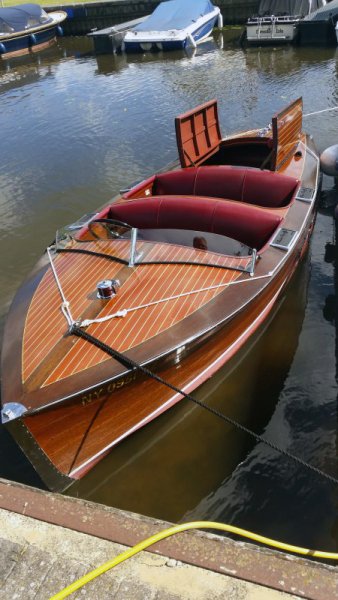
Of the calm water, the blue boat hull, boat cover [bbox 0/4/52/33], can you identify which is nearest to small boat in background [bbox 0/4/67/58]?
boat cover [bbox 0/4/52/33]

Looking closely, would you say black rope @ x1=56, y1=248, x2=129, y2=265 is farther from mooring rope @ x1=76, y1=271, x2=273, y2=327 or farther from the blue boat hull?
the blue boat hull

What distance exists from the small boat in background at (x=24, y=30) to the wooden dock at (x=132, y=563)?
29.5 m

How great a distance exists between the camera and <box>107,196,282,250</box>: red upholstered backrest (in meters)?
6.33

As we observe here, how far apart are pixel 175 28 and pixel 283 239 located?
23091mm

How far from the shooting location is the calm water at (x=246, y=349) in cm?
484

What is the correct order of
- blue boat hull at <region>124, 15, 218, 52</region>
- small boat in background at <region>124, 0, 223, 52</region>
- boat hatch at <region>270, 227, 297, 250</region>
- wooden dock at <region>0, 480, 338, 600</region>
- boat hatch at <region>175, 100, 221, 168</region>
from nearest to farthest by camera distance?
wooden dock at <region>0, 480, 338, 600</region>, boat hatch at <region>270, 227, 297, 250</region>, boat hatch at <region>175, 100, 221, 168</region>, blue boat hull at <region>124, 15, 218, 52</region>, small boat in background at <region>124, 0, 223, 52</region>

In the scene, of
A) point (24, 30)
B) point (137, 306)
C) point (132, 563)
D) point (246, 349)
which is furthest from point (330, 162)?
point (24, 30)

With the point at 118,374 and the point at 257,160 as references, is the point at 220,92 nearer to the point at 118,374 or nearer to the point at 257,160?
the point at 257,160

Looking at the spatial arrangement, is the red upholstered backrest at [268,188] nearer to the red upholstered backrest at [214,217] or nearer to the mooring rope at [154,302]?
the red upholstered backrest at [214,217]

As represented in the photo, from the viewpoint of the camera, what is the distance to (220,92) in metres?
17.6

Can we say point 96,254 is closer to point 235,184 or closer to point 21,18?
point 235,184

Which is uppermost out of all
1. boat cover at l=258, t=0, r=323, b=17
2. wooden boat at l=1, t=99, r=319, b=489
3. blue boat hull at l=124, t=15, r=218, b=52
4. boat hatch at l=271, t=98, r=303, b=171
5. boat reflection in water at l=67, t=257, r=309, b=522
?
boat cover at l=258, t=0, r=323, b=17

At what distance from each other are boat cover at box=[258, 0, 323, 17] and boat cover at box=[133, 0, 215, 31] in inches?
131

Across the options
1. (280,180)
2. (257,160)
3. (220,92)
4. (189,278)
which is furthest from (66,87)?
(189,278)
